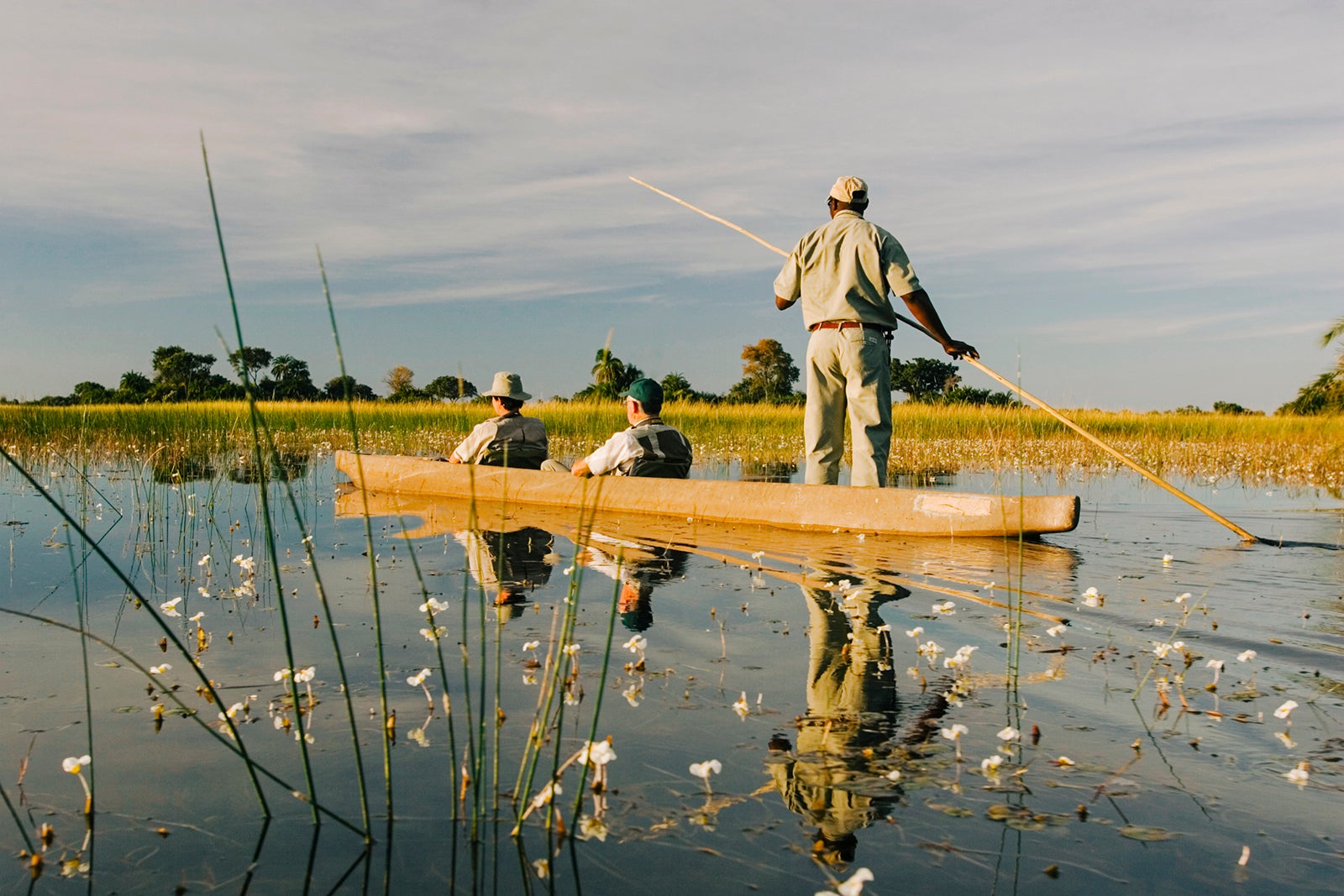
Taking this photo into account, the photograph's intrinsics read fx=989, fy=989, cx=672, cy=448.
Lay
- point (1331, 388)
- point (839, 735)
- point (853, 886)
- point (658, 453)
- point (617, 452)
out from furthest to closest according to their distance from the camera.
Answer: point (1331, 388)
point (658, 453)
point (617, 452)
point (839, 735)
point (853, 886)

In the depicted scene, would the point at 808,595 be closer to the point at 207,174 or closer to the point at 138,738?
the point at 138,738

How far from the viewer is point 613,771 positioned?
10.7 feet

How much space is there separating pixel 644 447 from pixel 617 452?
0.40 m

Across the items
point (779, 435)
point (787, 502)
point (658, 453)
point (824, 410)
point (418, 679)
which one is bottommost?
point (418, 679)

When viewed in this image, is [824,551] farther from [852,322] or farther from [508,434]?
[508,434]

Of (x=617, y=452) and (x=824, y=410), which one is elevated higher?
(x=824, y=410)

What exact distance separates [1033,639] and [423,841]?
132 inches

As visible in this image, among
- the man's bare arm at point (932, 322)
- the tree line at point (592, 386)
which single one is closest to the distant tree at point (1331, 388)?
the tree line at point (592, 386)

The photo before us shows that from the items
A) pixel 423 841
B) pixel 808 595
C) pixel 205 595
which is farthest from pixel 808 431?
pixel 423 841

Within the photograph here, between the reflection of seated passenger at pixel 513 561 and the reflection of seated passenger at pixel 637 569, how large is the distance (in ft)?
1.30

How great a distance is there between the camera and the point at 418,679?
3816 millimetres

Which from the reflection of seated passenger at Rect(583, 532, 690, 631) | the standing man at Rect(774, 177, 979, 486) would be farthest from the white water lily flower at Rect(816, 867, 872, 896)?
the standing man at Rect(774, 177, 979, 486)

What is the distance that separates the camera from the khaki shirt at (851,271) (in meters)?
8.97

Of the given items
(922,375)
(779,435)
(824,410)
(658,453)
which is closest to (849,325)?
(824,410)
